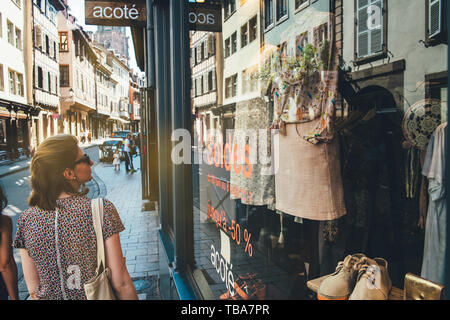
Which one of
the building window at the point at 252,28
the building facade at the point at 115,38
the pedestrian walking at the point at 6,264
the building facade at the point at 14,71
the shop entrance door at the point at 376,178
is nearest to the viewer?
the shop entrance door at the point at 376,178

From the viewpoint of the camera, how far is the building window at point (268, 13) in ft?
7.04

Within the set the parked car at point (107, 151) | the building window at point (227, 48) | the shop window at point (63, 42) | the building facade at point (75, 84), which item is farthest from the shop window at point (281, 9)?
the parked car at point (107, 151)

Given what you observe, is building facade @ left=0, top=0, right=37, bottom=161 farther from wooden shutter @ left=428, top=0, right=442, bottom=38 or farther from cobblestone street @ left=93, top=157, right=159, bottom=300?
wooden shutter @ left=428, top=0, right=442, bottom=38

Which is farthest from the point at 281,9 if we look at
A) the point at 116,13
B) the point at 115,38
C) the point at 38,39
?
the point at 115,38

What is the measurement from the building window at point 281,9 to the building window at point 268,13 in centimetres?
8

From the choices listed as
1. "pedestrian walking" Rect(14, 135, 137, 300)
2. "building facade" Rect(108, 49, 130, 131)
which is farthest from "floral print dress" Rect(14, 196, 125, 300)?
"building facade" Rect(108, 49, 130, 131)

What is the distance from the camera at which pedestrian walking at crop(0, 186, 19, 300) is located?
6.25ft

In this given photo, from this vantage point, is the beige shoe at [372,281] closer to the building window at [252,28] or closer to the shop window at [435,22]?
the shop window at [435,22]

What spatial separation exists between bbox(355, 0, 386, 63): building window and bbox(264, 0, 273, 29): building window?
94 cm

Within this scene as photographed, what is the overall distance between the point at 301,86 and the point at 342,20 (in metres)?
0.49

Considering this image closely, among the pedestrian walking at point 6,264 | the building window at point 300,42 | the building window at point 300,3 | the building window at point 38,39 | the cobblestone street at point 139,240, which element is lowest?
the cobblestone street at point 139,240

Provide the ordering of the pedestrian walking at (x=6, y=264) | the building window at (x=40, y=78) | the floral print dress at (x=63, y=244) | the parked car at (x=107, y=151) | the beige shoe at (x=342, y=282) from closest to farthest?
1. the beige shoe at (x=342, y=282)
2. the floral print dress at (x=63, y=244)
3. the pedestrian walking at (x=6, y=264)
4. the building window at (x=40, y=78)
5. the parked car at (x=107, y=151)

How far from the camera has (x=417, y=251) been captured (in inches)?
42.5
